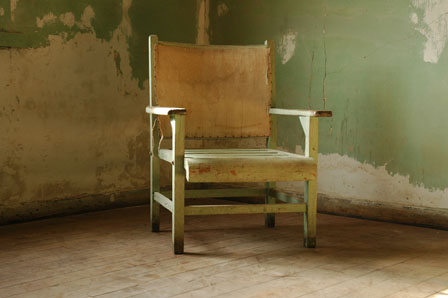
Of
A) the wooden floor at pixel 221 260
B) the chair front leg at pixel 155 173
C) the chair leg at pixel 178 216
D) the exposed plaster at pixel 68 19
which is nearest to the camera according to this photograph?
the wooden floor at pixel 221 260

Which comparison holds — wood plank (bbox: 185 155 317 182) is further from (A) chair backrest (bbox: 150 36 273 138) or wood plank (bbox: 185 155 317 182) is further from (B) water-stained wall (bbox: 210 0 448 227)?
(B) water-stained wall (bbox: 210 0 448 227)

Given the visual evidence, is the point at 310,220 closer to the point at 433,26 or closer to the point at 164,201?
the point at 164,201

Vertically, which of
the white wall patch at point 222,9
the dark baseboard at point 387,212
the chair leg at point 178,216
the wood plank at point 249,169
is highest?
the white wall patch at point 222,9

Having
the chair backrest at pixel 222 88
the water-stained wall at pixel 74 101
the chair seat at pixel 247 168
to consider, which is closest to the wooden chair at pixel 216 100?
the chair backrest at pixel 222 88

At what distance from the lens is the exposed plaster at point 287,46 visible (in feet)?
12.1

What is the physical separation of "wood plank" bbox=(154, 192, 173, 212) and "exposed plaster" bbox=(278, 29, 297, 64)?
1.39 m

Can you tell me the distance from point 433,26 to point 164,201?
69.8 inches

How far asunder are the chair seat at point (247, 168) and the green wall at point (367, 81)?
94 cm

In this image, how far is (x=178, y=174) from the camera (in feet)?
8.32

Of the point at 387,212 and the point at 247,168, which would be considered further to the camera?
the point at 387,212

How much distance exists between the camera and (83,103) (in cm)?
347

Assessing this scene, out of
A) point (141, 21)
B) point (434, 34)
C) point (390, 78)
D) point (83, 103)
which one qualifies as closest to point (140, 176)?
point (83, 103)

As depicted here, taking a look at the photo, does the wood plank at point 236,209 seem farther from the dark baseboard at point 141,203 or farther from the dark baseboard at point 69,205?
the dark baseboard at point 69,205

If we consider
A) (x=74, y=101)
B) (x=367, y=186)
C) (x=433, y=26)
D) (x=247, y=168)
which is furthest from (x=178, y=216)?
(x=433, y=26)
